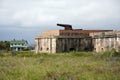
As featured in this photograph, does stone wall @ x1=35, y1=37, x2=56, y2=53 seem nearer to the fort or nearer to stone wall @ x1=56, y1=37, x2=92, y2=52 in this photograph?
the fort

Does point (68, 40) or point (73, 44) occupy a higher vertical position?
point (68, 40)

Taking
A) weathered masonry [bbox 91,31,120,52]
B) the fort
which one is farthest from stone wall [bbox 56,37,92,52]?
weathered masonry [bbox 91,31,120,52]

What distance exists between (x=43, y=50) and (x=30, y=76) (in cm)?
2461

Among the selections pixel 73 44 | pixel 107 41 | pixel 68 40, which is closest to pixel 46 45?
pixel 68 40

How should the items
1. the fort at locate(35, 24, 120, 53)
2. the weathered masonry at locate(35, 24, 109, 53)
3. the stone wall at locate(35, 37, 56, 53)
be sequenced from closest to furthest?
the fort at locate(35, 24, 120, 53)
the weathered masonry at locate(35, 24, 109, 53)
the stone wall at locate(35, 37, 56, 53)

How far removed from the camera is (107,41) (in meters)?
28.8

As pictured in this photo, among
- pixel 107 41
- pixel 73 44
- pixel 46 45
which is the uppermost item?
pixel 107 41

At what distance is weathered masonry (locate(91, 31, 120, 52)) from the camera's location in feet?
89.4

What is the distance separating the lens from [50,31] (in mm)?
34625

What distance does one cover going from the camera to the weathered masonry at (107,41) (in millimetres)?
27244

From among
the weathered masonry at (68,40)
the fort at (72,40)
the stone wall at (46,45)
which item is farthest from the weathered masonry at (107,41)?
the stone wall at (46,45)

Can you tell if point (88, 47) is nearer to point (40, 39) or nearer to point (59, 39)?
point (59, 39)

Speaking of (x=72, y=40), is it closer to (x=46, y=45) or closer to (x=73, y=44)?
(x=73, y=44)

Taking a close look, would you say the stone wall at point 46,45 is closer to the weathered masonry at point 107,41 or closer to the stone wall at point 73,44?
the stone wall at point 73,44
